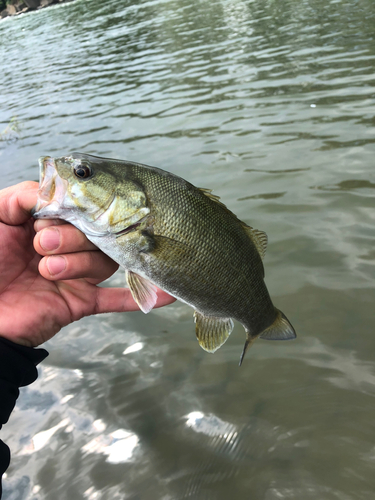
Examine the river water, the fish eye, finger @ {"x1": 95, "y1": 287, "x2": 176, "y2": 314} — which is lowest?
the river water

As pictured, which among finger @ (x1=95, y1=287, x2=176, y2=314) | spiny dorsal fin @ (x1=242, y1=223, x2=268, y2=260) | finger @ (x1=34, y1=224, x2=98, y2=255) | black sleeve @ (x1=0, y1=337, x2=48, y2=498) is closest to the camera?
finger @ (x1=34, y1=224, x2=98, y2=255)

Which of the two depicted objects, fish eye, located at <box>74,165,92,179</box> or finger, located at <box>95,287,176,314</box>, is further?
finger, located at <box>95,287,176,314</box>

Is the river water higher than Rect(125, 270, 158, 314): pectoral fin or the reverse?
the reverse

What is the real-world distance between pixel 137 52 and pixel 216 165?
1232cm

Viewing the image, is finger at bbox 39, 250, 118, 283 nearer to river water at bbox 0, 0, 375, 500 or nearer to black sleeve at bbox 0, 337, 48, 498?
black sleeve at bbox 0, 337, 48, 498

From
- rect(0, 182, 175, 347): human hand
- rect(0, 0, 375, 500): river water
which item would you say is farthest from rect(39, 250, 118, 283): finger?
rect(0, 0, 375, 500): river water

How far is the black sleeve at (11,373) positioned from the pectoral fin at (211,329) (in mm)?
1126

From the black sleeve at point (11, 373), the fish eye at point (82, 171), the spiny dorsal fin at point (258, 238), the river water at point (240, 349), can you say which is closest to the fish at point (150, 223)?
the fish eye at point (82, 171)

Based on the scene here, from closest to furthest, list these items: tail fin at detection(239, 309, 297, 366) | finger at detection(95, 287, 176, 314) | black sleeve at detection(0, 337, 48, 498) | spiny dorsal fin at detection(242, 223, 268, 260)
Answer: black sleeve at detection(0, 337, 48, 498) < spiny dorsal fin at detection(242, 223, 268, 260) < tail fin at detection(239, 309, 297, 366) < finger at detection(95, 287, 176, 314)

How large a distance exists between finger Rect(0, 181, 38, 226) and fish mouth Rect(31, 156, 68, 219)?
6.4 inches

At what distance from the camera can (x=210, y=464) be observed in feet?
10.0

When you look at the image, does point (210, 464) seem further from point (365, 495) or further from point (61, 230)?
point (61, 230)

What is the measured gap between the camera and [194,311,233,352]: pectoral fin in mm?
2801

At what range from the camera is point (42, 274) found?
2402mm
